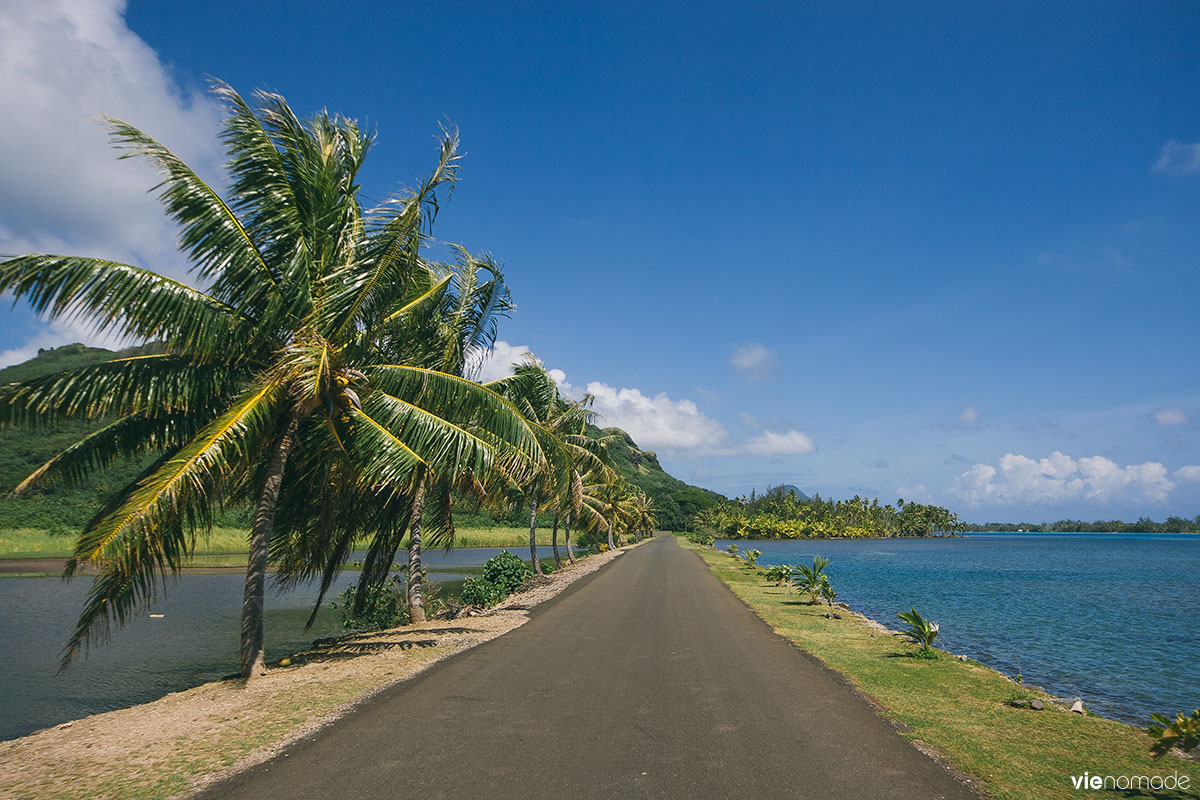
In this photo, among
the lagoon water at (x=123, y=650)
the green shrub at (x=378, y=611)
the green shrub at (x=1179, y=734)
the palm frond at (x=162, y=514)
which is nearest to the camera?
the green shrub at (x=1179, y=734)

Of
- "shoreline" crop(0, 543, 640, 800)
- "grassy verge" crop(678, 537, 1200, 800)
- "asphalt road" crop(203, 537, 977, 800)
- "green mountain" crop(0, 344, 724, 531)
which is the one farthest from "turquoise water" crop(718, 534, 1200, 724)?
"green mountain" crop(0, 344, 724, 531)

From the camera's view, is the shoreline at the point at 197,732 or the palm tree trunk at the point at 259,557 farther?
the palm tree trunk at the point at 259,557

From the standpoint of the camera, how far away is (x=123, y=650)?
49.6ft

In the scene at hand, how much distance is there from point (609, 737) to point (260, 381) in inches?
272

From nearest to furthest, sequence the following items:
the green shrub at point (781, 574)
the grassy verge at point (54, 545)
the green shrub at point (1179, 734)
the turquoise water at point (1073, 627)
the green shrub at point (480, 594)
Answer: the green shrub at point (1179, 734), the turquoise water at point (1073, 627), the green shrub at point (480, 594), the green shrub at point (781, 574), the grassy verge at point (54, 545)

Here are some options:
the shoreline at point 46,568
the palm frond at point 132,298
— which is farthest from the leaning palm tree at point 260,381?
the shoreline at point 46,568

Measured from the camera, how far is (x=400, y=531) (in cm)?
1329

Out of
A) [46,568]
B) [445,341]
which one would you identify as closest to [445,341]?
[445,341]

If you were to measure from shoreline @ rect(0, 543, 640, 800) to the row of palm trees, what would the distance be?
114 cm

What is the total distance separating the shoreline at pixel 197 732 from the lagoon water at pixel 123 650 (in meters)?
3.57

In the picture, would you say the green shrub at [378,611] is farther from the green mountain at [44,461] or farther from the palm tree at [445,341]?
the green mountain at [44,461]

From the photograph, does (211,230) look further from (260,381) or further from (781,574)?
(781,574)

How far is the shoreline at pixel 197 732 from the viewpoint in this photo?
5340mm

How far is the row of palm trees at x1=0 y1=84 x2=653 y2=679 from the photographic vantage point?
7.76 meters
